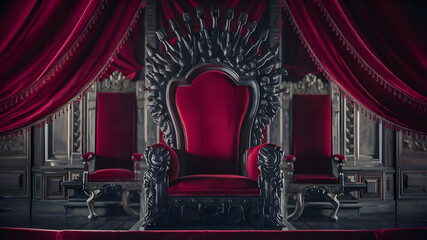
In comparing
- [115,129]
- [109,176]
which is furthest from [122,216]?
[115,129]

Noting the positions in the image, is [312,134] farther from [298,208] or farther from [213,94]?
[213,94]

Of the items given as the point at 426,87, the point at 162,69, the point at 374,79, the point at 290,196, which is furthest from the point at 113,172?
the point at 426,87

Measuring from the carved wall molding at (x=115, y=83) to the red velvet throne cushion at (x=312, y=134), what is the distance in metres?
1.44

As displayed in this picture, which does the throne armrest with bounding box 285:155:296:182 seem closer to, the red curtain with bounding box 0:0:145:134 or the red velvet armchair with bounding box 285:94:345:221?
the red velvet armchair with bounding box 285:94:345:221

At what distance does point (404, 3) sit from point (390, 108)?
58cm

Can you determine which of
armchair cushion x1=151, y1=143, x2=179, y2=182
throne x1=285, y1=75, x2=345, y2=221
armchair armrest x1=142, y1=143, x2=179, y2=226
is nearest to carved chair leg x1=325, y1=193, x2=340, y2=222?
throne x1=285, y1=75, x2=345, y2=221

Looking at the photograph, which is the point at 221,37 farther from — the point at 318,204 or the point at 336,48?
the point at 318,204

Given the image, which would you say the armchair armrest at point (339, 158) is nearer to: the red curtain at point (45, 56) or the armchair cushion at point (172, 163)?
the armchair cushion at point (172, 163)

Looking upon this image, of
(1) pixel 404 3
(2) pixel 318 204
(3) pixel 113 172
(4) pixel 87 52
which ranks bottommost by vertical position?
(2) pixel 318 204

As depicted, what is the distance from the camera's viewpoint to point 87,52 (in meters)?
2.32

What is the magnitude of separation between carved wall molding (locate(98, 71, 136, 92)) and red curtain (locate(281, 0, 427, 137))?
66.6 inches

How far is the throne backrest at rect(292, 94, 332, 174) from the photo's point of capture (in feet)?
10.4

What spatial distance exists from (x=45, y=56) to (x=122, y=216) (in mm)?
1623

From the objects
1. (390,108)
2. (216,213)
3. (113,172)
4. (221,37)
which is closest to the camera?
(216,213)
